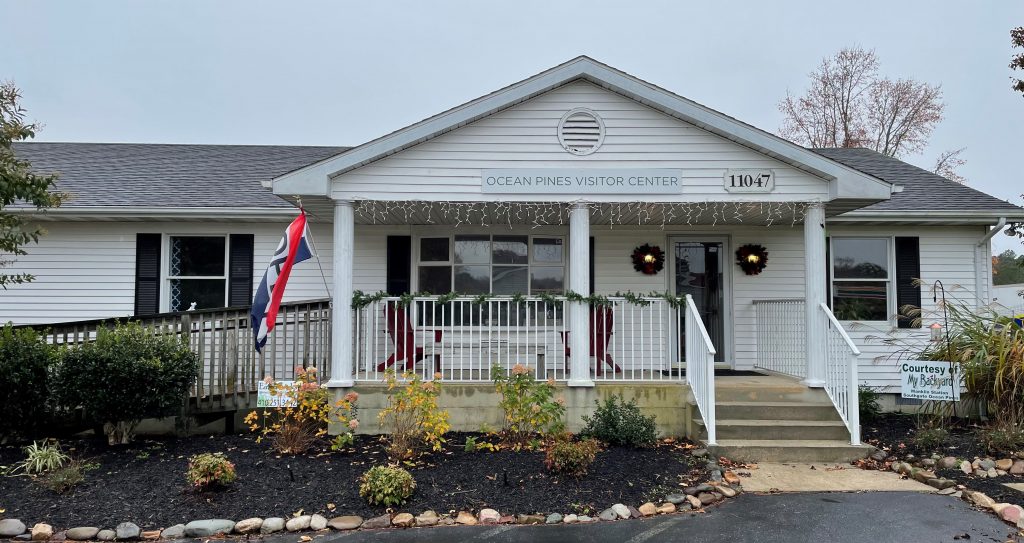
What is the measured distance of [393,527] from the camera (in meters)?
4.72

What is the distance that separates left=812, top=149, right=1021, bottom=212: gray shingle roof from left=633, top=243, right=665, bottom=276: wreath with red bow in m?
2.68

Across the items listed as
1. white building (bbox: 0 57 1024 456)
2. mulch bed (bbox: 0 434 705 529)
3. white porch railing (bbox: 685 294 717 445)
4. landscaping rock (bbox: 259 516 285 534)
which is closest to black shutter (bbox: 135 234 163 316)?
white building (bbox: 0 57 1024 456)

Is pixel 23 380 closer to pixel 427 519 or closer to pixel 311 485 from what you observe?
pixel 311 485

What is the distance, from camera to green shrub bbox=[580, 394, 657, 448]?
657 centimetres

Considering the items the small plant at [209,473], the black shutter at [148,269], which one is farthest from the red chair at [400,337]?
the black shutter at [148,269]

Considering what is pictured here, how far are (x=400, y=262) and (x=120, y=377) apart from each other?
158 inches

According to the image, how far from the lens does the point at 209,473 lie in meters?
5.10

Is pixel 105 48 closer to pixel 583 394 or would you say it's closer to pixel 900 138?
pixel 583 394

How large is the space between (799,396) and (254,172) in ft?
30.8

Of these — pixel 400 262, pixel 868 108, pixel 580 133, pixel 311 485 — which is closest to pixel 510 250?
pixel 400 262

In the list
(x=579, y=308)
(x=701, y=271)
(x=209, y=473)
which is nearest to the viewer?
(x=209, y=473)

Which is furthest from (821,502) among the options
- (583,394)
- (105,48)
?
(105,48)

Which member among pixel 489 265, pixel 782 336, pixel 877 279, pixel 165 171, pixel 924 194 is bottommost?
pixel 782 336

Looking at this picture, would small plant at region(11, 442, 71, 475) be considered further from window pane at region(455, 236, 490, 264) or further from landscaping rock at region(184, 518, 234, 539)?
window pane at region(455, 236, 490, 264)
